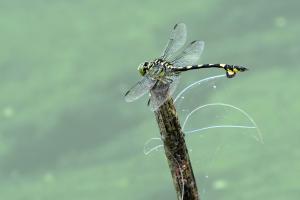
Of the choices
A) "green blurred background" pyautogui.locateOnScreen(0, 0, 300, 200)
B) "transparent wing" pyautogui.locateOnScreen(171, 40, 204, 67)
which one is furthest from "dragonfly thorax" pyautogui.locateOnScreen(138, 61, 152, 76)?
"green blurred background" pyautogui.locateOnScreen(0, 0, 300, 200)

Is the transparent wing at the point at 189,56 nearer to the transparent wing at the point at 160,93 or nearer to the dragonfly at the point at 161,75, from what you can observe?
the dragonfly at the point at 161,75

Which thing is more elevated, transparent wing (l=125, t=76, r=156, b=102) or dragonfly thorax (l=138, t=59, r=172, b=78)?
dragonfly thorax (l=138, t=59, r=172, b=78)

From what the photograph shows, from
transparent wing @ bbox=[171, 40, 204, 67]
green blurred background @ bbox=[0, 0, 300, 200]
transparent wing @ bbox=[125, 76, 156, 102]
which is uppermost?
green blurred background @ bbox=[0, 0, 300, 200]

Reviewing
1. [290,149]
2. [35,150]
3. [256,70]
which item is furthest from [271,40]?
[35,150]

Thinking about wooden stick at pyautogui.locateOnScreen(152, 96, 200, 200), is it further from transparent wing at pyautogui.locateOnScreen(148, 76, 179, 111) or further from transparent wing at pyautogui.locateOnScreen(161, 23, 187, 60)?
transparent wing at pyautogui.locateOnScreen(161, 23, 187, 60)

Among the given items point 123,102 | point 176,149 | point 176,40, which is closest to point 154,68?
point 176,149

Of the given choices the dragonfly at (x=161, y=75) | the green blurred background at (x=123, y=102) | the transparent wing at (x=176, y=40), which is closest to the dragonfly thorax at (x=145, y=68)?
the dragonfly at (x=161, y=75)

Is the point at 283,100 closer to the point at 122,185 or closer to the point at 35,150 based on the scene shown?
the point at 122,185

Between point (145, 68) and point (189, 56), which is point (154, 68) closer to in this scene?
point (145, 68)
